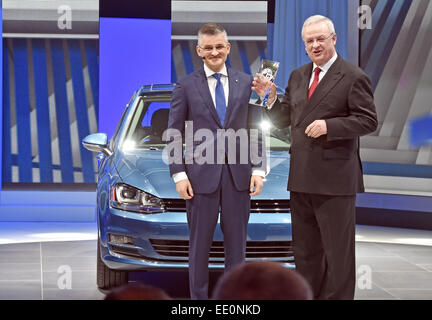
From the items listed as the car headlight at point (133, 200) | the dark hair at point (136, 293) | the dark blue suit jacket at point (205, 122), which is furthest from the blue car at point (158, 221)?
the dark hair at point (136, 293)

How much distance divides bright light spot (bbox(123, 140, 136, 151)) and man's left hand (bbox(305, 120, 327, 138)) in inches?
73.8

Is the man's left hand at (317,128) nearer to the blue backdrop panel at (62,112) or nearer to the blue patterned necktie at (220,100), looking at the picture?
the blue patterned necktie at (220,100)

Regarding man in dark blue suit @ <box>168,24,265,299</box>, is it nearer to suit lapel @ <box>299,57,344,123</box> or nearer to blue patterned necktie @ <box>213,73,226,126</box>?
blue patterned necktie @ <box>213,73,226,126</box>

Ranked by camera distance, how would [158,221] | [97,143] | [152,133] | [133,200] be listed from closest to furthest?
[158,221] → [133,200] → [97,143] → [152,133]

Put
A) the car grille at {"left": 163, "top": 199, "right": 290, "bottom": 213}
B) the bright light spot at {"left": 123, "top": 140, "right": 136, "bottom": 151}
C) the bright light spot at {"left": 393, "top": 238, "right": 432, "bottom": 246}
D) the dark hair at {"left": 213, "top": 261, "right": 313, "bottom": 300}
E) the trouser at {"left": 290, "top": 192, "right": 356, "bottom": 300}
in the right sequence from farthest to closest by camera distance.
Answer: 1. the bright light spot at {"left": 393, "top": 238, "right": 432, "bottom": 246}
2. the bright light spot at {"left": 123, "top": 140, "right": 136, "bottom": 151}
3. the car grille at {"left": 163, "top": 199, "right": 290, "bottom": 213}
4. the trouser at {"left": 290, "top": 192, "right": 356, "bottom": 300}
5. the dark hair at {"left": 213, "top": 261, "right": 313, "bottom": 300}

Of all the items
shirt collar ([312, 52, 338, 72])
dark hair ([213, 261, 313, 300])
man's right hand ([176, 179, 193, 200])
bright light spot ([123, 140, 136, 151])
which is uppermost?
shirt collar ([312, 52, 338, 72])

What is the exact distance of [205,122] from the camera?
10.7ft

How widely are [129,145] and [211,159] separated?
1499mm

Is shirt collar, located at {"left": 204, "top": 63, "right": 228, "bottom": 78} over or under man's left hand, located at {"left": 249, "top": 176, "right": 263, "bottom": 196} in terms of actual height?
over

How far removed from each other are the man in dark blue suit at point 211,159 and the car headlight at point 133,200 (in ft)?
2.23

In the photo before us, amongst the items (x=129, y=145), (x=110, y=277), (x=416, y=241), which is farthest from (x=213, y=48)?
(x=416, y=241)

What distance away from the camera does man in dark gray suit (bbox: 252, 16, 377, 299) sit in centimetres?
307

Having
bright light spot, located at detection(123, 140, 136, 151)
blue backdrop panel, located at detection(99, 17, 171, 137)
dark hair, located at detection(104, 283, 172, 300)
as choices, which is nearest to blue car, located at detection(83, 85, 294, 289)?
bright light spot, located at detection(123, 140, 136, 151)

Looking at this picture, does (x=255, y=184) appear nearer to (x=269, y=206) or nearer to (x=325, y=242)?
(x=325, y=242)
